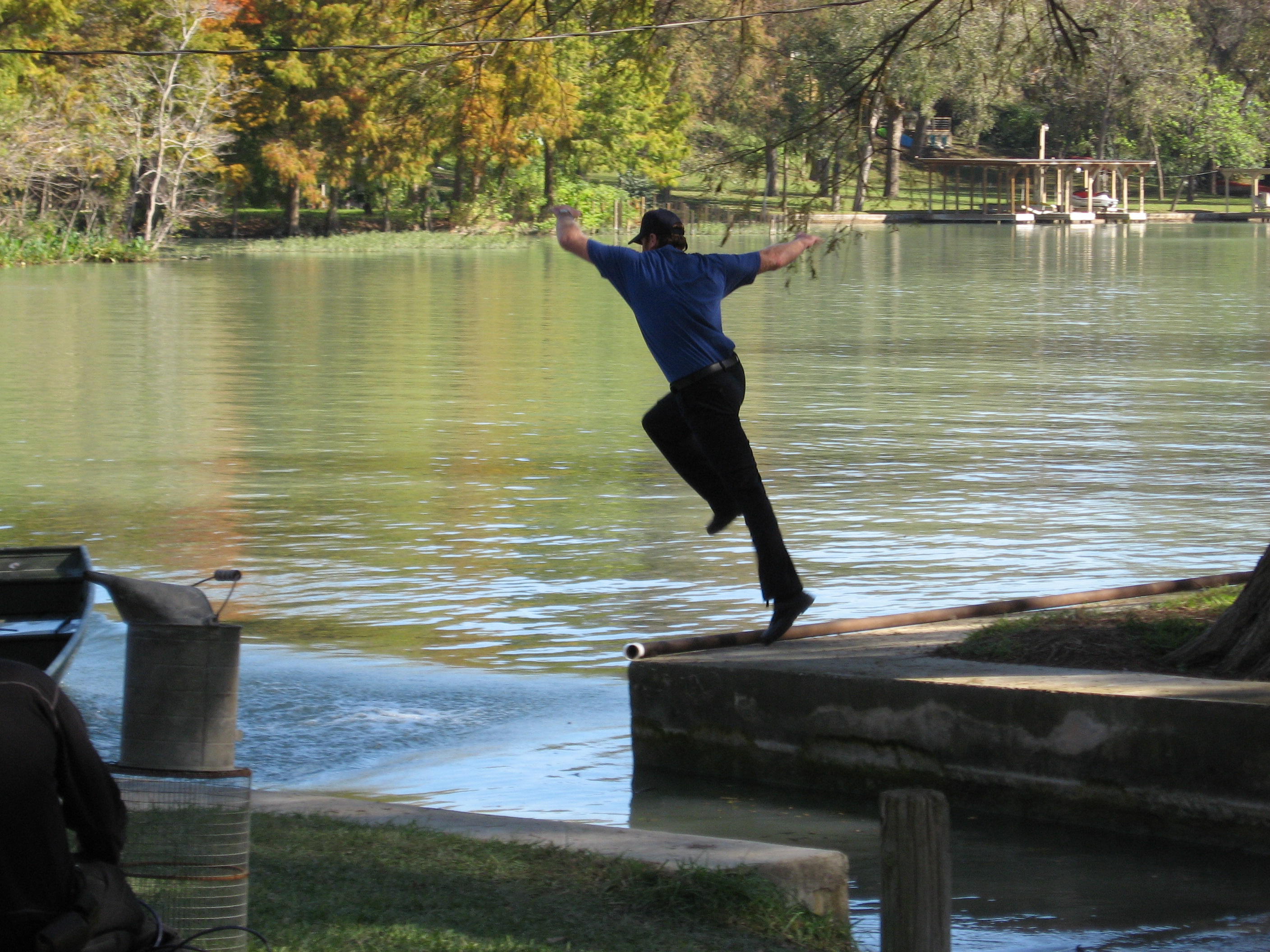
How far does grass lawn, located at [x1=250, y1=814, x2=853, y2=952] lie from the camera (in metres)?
4.79

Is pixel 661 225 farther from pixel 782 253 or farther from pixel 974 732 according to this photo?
pixel 974 732

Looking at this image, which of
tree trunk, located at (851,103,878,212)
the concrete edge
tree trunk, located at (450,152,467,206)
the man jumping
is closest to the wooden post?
the concrete edge

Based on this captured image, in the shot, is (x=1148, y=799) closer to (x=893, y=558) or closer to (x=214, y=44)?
(x=893, y=558)

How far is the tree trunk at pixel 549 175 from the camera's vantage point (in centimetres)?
7925

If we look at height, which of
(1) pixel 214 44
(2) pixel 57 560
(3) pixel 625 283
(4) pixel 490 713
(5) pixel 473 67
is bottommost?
(4) pixel 490 713

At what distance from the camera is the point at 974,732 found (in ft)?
21.6

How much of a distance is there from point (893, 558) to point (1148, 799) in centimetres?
Answer: 491

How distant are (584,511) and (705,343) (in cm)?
586

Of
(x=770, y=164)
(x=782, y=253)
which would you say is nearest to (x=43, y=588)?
(x=782, y=253)

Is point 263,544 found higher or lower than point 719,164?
lower

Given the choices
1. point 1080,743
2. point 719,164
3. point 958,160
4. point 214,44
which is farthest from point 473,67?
point 958,160

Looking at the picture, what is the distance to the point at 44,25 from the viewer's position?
53.7 meters

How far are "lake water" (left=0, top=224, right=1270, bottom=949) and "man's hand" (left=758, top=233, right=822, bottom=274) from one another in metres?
0.71

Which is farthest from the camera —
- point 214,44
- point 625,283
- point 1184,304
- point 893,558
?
point 214,44
